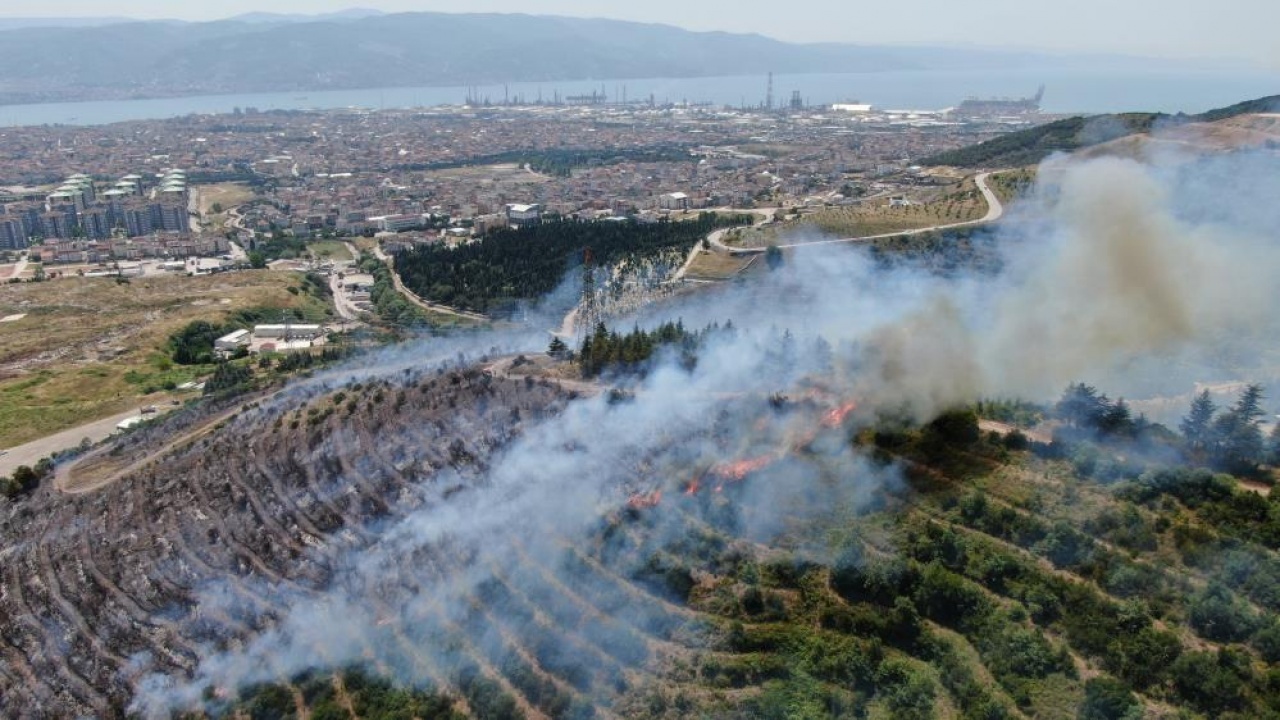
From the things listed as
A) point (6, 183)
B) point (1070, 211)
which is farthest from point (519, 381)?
point (6, 183)

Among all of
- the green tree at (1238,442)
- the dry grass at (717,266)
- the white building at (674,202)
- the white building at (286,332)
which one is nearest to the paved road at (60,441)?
the white building at (286,332)

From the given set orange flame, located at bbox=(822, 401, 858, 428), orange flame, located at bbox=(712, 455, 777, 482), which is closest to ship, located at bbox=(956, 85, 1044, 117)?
orange flame, located at bbox=(822, 401, 858, 428)

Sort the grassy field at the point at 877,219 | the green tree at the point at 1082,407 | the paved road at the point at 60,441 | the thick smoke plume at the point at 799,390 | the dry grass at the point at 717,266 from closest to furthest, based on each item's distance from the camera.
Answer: the thick smoke plume at the point at 799,390 < the green tree at the point at 1082,407 < the paved road at the point at 60,441 < the dry grass at the point at 717,266 < the grassy field at the point at 877,219

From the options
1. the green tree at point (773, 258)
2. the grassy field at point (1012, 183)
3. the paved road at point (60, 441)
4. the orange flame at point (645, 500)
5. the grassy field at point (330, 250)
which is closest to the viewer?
the orange flame at point (645, 500)

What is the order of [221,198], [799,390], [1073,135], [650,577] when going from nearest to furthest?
[650,577] < [799,390] < [1073,135] < [221,198]

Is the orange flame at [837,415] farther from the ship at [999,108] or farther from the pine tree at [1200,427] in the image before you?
the ship at [999,108]

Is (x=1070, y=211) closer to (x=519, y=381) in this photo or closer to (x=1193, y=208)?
(x=1193, y=208)

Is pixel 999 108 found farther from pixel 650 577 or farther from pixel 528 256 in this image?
pixel 650 577

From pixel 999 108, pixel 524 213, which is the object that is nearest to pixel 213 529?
pixel 524 213
